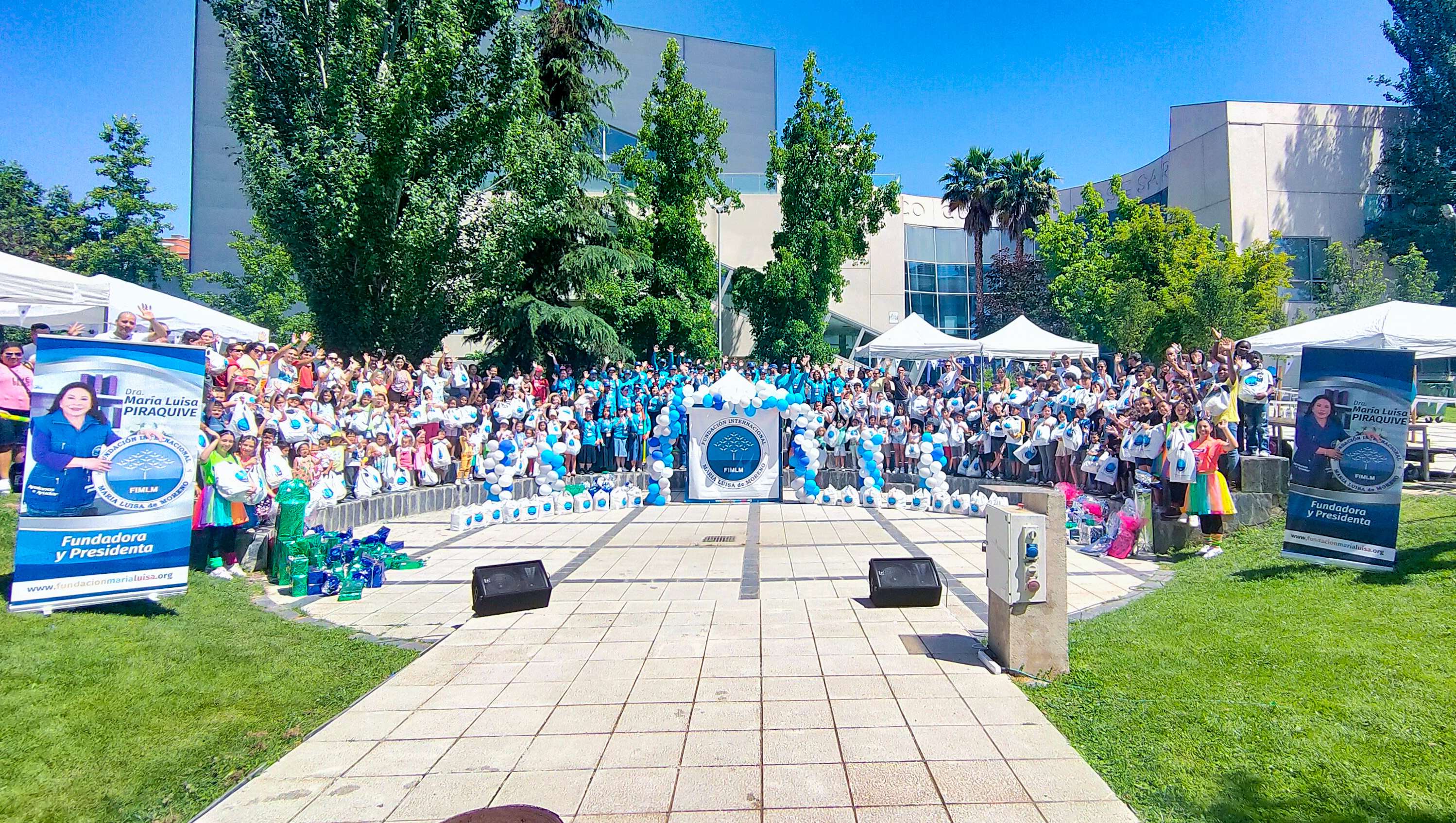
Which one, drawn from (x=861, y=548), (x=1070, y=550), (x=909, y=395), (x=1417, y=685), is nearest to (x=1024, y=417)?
(x=909, y=395)

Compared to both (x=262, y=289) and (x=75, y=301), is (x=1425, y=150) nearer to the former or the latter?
(x=75, y=301)

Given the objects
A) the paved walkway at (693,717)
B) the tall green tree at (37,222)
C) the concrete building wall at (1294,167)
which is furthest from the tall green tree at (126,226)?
the concrete building wall at (1294,167)

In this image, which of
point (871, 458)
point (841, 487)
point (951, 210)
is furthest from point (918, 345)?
point (951, 210)

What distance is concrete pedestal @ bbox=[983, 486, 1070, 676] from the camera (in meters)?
6.04

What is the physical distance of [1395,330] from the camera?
1177cm

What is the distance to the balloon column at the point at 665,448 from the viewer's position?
1592 cm

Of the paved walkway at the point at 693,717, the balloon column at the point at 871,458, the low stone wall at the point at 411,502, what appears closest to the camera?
the paved walkway at the point at 693,717

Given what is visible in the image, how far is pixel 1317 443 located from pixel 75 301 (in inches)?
625

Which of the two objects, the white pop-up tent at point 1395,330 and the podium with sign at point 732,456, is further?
the podium with sign at point 732,456

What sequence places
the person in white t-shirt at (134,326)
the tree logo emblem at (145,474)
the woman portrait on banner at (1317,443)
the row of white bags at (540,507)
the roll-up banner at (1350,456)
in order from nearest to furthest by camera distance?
1. the tree logo emblem at (145,474)
2. the roll-up banner at (1350,456)
3. the woman portrait on banner at (1317,443)
4. the person in white t-shirt at (134,326)
5. the row of white bags at (540,507)

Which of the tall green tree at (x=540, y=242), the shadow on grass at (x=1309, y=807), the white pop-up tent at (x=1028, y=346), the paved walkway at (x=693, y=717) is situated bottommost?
the paved walkway at (x=693, y=717)

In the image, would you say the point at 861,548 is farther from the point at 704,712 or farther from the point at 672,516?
the point at 704,712

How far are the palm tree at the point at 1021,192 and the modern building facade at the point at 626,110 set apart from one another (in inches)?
494

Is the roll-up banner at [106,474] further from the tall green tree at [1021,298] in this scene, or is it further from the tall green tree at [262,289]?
the tall green tree at [1021,298]
